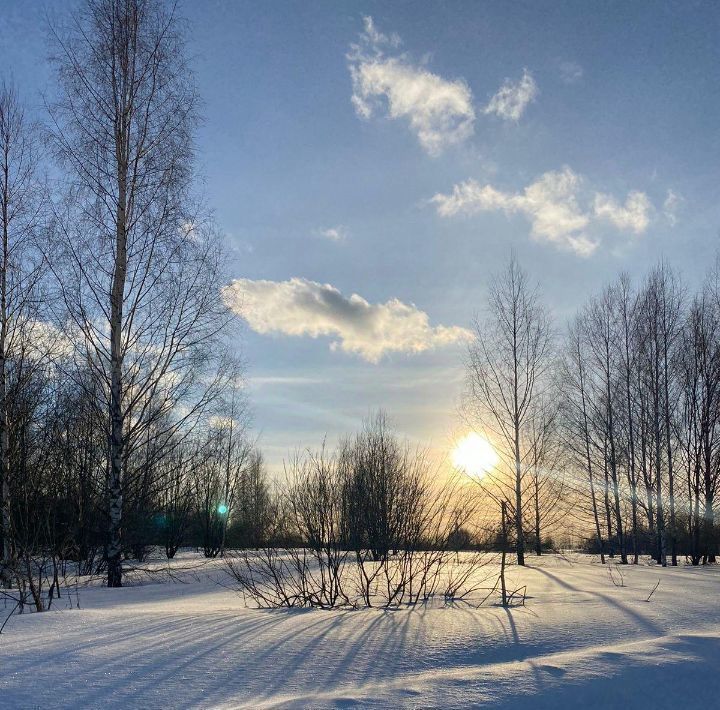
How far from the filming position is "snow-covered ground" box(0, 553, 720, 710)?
3.25 m

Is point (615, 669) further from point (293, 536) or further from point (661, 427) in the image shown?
point (661, 427)

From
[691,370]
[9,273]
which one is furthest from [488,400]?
[9,273]

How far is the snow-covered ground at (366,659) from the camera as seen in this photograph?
3.25 meters

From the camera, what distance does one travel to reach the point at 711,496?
20.9 m

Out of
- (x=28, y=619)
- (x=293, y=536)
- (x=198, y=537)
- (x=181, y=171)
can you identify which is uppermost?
(x=181, y=171)

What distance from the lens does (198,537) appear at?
3156 centimetres

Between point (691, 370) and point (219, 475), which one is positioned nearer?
point (691, 370)

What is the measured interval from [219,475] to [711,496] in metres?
23.1

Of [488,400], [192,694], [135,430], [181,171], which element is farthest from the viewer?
[488,400]

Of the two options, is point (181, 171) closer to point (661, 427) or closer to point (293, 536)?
point (293, 536)

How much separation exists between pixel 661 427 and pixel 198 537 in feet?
77.8

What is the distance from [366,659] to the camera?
394 centimetres

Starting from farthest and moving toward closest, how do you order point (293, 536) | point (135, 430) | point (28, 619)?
point (135, 430) < point (293, 536) < point (28, 619)

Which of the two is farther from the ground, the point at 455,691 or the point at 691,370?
the point at 691,370
